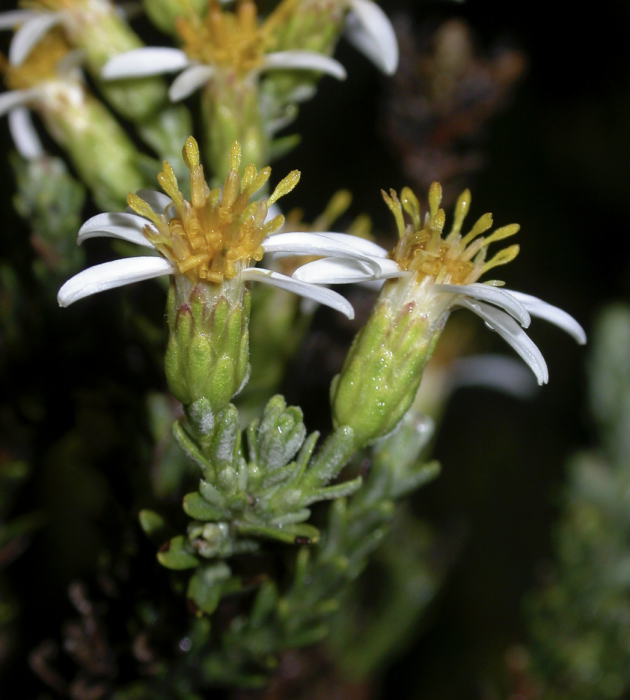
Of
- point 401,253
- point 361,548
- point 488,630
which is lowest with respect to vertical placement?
point 488,630

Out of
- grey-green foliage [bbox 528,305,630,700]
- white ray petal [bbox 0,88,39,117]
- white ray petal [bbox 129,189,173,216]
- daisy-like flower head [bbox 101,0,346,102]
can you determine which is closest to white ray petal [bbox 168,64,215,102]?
daisy-like flower head [bbox 101,0,346,102]

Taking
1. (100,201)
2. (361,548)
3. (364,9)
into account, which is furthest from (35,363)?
(364,9)

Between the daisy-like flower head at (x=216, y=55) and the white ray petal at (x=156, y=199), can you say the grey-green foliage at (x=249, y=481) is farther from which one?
the daisy-like flower head at (x=216, y=55)

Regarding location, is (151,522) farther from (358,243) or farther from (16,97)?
(16,97)

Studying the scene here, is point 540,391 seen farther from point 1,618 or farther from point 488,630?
point 1,618

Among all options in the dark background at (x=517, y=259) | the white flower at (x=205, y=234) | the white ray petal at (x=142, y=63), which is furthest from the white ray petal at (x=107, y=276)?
the dark background at (x=517, y=259)

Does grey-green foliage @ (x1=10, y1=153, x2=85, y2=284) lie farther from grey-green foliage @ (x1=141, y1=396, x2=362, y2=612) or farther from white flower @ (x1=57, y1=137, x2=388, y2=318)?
grey-green foliage @ (x1=141, y1=396, x2=362, y2=612)
